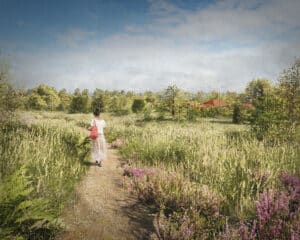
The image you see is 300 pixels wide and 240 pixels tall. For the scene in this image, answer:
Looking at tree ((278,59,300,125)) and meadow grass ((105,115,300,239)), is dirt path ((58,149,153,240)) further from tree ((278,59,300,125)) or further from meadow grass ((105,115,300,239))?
tree ((278,59,300,125))

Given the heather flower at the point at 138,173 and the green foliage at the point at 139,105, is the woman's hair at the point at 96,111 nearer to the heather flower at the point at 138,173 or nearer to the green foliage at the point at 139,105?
the heather flower at the point at 138,173

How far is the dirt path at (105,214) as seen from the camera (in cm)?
368

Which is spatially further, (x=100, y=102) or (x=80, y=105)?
(x=80, y=105)

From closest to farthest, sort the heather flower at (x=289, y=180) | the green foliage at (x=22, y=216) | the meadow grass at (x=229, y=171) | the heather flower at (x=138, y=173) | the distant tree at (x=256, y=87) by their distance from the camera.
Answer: the green foliage at (x=22, y=216), the meadow grass at (x=229, y=171), the heather flower at (x=289, y=180), the heather flower at (x=138, y=173), the distant tree at (x=256, y=87)

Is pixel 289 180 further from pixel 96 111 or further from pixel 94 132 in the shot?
pixel 96 111

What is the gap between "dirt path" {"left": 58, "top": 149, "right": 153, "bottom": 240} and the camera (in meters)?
3.68

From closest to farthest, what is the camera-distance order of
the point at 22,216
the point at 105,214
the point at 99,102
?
the point at 22,216 → the point at 105,214 → the point at 99,102

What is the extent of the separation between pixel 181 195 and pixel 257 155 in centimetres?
321

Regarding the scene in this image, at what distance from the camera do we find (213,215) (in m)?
3.81

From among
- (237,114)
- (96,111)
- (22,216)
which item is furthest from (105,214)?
(237,114)

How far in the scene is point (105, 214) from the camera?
14.2ft

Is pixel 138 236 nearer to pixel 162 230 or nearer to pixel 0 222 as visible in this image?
pixel 162 230

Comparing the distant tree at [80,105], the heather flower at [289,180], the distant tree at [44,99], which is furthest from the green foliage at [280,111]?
the distant tree at [44,99]

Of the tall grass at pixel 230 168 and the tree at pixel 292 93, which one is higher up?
the tree at pixel 292 93
